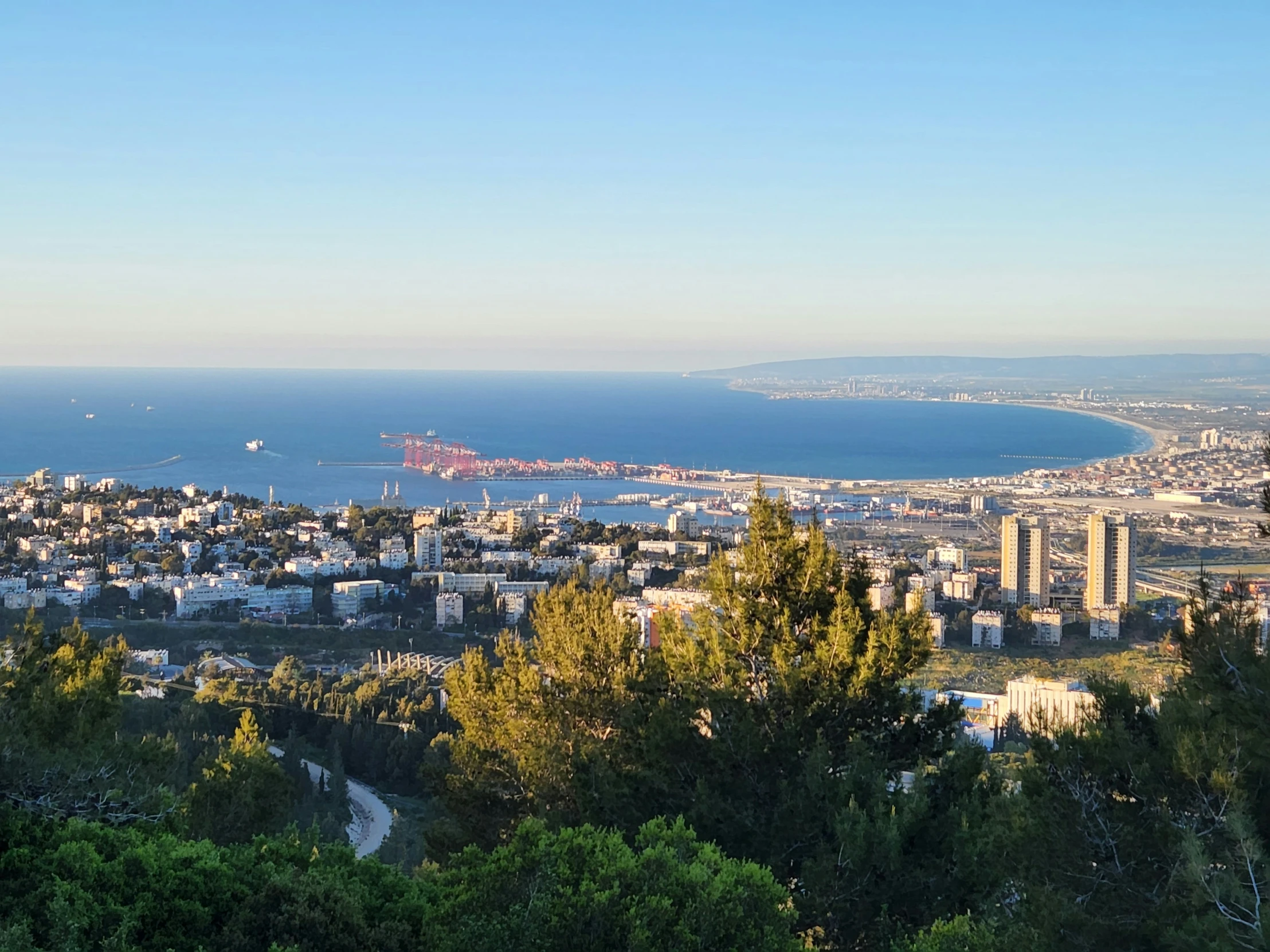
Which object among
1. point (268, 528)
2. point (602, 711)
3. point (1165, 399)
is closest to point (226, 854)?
point (602, 711)

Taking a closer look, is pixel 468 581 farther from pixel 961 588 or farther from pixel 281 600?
pixel 961 588

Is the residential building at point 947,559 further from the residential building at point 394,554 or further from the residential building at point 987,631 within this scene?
the residential building at point 394,554

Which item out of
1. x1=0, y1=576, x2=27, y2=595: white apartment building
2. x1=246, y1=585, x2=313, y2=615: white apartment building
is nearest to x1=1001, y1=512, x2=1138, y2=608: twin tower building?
x1=246, y1=585, x2=313, y2=615: white apartment building

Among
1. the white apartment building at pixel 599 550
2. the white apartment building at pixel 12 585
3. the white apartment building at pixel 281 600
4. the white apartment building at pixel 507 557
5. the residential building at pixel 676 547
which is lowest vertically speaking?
the white apartment building at pixel 281 600

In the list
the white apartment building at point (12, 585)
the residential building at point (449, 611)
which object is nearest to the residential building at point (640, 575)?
the residential building at point (449, 611)

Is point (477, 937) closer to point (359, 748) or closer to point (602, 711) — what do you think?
point (602, 711)

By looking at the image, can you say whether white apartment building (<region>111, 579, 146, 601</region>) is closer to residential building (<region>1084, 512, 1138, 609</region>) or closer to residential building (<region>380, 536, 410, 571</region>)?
residential building (<region>380, 536, 410, 571</region>)
